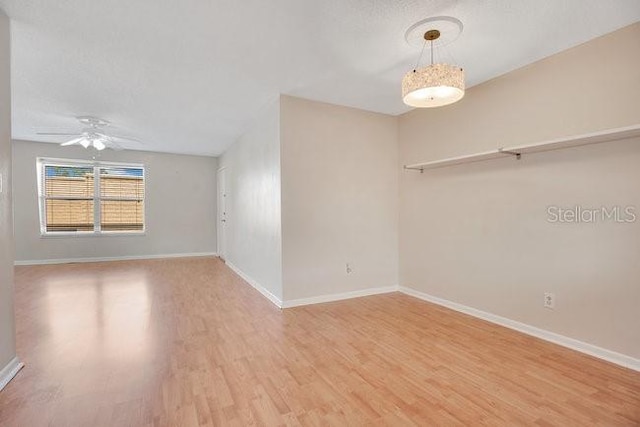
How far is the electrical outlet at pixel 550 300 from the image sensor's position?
2578 mm

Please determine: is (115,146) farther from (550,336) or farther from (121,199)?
(550,336)

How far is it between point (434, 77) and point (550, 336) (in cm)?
240

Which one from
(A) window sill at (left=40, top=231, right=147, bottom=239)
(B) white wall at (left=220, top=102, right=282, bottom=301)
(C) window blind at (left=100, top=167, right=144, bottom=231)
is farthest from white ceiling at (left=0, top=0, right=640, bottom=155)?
(A) window sill at (left=40, top=231, right=147, bottom=239)

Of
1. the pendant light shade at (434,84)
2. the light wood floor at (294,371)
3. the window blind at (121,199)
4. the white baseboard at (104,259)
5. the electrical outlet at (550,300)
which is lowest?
the light wood floor at (294,371)

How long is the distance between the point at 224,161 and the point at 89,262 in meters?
3.54

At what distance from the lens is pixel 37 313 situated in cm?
326

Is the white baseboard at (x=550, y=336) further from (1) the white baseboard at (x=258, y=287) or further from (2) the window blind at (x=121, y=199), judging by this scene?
(2) the window blind at (x=121, y=199)

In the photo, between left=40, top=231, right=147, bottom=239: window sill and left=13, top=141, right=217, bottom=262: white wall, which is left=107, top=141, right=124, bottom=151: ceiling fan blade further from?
left=40, top=231, right=147, bottom=239: window sill

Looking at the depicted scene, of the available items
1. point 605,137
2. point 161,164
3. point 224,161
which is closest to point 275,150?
point 605,137

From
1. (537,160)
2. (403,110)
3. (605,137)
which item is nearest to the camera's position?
(605,137)

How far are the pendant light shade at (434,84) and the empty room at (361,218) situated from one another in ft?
0.06

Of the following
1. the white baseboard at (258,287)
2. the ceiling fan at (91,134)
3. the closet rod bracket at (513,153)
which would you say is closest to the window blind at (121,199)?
the ceiling fan at (91,134)

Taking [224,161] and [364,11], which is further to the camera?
[224,161]

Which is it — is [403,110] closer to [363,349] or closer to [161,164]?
[363,349]
